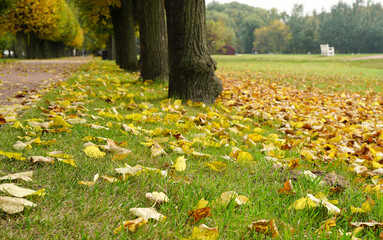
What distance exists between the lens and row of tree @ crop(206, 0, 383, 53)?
73.9m

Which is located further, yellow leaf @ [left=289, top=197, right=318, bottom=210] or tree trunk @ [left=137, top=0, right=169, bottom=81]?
tree trunk @ [left=137, top=0, right=169, bottom=81]

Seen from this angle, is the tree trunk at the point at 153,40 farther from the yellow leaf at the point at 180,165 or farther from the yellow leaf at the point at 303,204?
the yellow leaf at the point at 303,204

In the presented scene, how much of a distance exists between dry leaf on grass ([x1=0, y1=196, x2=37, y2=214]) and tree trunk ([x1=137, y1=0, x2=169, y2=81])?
672 centimetres

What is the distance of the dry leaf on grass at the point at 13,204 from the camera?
1316 mm

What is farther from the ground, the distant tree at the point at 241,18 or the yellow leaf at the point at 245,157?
the distant tree at the point at 241,18

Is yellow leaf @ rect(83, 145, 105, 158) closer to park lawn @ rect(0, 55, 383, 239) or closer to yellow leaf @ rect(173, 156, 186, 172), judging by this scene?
park lawn @ rect(0, 55, 383, 239)

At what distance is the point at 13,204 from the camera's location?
1.34 meters

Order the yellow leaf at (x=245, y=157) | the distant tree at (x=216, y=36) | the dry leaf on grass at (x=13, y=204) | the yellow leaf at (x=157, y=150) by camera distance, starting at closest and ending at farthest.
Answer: the dry leaf on grass at (x=13, y=204)
the yellow leaf at (x=157, y=150)
the yellow leaf at (x=245, y=157)
the distant tree at (x=216, y=36)

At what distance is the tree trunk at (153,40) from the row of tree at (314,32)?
7847 centimetres

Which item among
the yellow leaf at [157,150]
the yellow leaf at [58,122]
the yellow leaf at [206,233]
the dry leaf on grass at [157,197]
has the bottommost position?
the yellow leaf at [206,233]

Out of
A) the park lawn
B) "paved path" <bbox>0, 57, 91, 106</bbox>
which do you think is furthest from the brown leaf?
"paved path" <bbox>0, 57, 91, 106</bbox>

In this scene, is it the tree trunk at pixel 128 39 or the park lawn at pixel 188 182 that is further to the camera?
the tree trunk at pixel 128 39

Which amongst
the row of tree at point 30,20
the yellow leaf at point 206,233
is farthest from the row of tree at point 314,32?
the yellow leaf at point 206,233

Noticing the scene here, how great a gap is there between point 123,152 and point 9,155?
2.46ft
